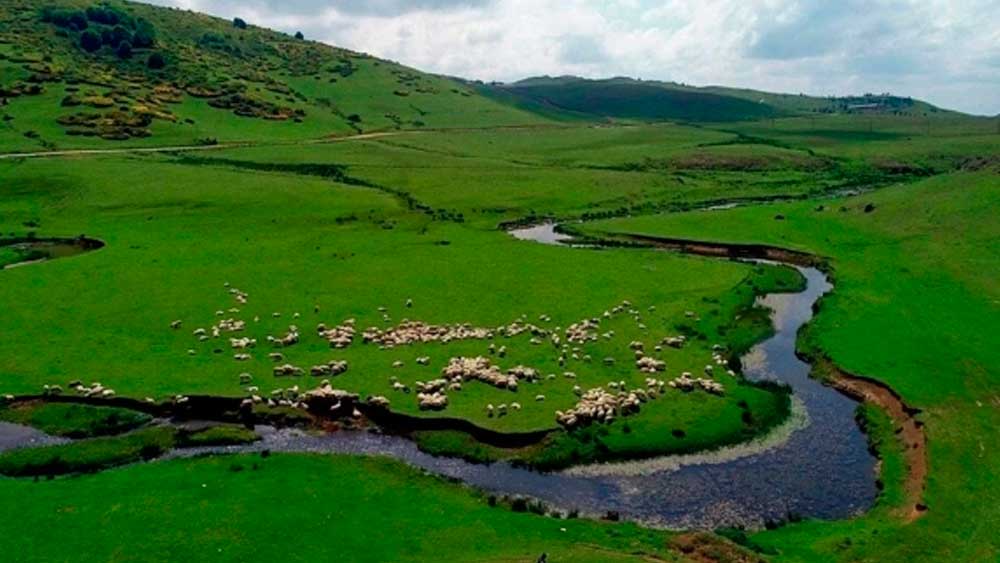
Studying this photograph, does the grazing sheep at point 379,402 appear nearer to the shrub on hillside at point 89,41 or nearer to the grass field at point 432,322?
the grass field at point 432,322

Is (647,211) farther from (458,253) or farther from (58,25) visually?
(58,25)

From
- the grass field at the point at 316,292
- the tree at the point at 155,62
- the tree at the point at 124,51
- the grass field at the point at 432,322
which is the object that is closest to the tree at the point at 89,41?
the tree at the point at 124,51

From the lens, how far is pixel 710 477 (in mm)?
36156

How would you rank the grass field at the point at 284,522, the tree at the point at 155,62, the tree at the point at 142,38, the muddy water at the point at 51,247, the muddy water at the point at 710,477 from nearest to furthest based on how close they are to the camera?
the grass field at the point at 284,522, the muddy water at the point at 710,477, the muddy water at the point at 51,247, the tree at the point at 155,62, the tree at the point at 142,38

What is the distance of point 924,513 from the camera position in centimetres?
3203

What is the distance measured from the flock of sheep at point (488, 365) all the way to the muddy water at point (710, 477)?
3.35 m

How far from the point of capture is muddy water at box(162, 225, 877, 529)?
1315 inches

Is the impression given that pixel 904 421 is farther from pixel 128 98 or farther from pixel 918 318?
pixel 128 98

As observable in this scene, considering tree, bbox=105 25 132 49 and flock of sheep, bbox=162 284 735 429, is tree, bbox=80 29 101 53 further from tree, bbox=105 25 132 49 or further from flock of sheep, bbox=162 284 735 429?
flock of sheep, bbox=162 284 735 429

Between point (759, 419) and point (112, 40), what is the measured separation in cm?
19307

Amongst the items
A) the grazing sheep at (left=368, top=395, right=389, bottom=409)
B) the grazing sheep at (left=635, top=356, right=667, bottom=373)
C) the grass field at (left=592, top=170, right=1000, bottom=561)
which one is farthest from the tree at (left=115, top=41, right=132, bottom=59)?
the grazing sheep at (left=635, top=356, right=667, bottom=373)

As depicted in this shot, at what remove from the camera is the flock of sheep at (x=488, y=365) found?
4116cm

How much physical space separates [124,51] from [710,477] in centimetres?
18942

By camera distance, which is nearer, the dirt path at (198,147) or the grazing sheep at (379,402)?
the grazing sheep at (379,402)
